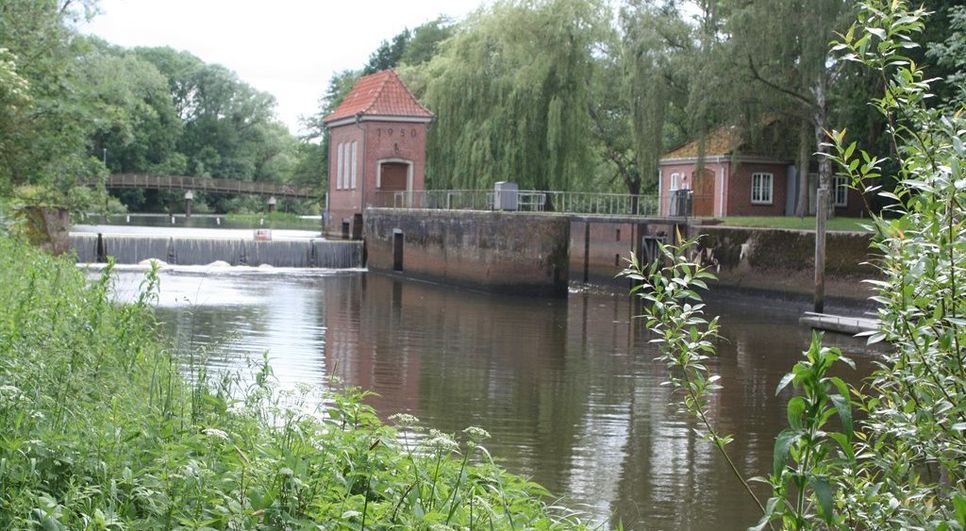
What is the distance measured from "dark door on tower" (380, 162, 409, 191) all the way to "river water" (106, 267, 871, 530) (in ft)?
39.0

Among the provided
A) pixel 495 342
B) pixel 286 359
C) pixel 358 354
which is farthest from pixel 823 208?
pixel 286 359

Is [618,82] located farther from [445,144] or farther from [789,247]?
[789,247]

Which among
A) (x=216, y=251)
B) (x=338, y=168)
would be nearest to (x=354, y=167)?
(x=338, y=168)

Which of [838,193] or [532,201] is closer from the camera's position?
[532,201]

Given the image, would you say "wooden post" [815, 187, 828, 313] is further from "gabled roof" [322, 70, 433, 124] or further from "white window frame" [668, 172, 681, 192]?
"gabled roof" [322, 70, 433, 124]

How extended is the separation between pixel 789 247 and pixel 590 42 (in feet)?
38.5

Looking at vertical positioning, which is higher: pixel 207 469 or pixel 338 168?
pixel 338 168

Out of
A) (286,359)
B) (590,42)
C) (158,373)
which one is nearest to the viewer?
(158,373)

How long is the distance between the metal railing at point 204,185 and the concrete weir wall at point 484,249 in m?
39.5

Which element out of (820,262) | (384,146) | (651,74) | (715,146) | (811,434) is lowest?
(820,262)

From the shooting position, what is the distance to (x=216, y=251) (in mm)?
37719

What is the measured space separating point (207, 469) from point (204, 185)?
75210 mm

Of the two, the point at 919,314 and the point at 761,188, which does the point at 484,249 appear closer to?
the point at 761,188

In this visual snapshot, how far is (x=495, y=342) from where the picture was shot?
66.9ft
